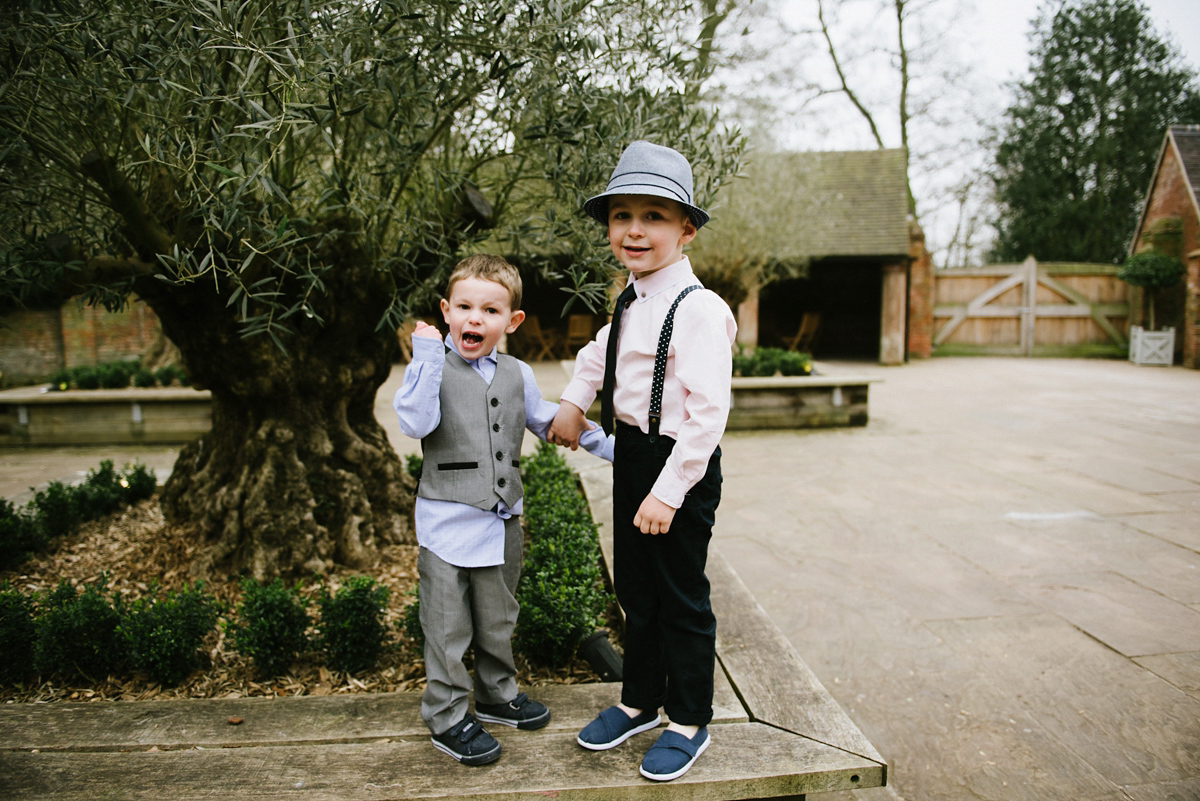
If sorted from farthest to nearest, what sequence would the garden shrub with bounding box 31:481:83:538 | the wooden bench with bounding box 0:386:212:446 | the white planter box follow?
the white planter box, the wooden bench with bounding box 0:386:212:446, the garden shrub with bounding box 31:481:83:538

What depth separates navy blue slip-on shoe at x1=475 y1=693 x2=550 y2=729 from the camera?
7.56 ft

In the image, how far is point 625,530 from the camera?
7.54ft

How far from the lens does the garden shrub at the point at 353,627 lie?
2742 millimetres

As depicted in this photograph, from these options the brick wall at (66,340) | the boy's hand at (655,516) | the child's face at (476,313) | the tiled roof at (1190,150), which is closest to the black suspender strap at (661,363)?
the boy's hand at (655,516)

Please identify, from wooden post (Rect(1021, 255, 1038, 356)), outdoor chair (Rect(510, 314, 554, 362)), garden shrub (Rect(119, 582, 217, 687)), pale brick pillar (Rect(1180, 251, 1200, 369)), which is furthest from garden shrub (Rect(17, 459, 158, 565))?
wooden post (Rect(1021, 255, 1038, 356))

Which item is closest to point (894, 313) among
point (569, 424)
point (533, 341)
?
point (533, 341)

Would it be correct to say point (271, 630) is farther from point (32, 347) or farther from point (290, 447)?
point (32, 347)

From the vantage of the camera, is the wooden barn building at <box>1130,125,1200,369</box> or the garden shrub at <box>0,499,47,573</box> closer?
the garden shrub at <box>0,499,47,573</box>

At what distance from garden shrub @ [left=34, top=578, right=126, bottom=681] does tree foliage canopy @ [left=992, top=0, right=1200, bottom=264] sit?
29.2 metres

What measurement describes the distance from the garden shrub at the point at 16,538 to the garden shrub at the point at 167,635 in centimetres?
152

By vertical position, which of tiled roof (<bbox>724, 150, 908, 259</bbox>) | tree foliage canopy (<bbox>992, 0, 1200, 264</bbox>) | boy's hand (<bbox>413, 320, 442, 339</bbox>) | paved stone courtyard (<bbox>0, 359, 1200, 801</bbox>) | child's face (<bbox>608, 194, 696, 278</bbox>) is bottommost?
paved stone courtyard (<bbox>0, 359, 1200, 801</bbox>)

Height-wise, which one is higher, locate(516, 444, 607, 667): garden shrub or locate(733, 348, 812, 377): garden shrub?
locate(733, 348, 812, 377): garden shrub

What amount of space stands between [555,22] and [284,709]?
2.69 m

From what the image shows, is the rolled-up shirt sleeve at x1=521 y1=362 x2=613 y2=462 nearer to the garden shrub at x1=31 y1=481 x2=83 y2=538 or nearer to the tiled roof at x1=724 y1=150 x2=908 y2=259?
the garden shrub at x1=31 y1=481 x2=83 y2=538
